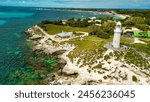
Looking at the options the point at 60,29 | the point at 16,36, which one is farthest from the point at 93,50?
the point at 16,36

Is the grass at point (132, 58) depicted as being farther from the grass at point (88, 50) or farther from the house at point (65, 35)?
the house at point (65, 35)

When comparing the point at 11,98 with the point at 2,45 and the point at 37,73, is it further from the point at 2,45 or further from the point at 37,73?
the point at 2,45

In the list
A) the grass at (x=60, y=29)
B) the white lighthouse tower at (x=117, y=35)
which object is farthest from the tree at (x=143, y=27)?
the grass at (x=60, y=29)

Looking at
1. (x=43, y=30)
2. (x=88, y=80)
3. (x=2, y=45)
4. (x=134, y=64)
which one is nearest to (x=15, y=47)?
(x=2, y=45)

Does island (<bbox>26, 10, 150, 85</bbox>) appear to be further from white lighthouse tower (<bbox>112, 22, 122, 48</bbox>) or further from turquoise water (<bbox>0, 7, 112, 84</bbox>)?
turquoise water (<bbox>0, 7, 112, 84</bbox>)

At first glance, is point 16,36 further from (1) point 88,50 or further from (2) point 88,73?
(2) point 88,73

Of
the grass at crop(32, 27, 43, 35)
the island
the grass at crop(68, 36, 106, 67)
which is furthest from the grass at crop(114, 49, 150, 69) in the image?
the grass at crop(32, 27, 43, 35)
